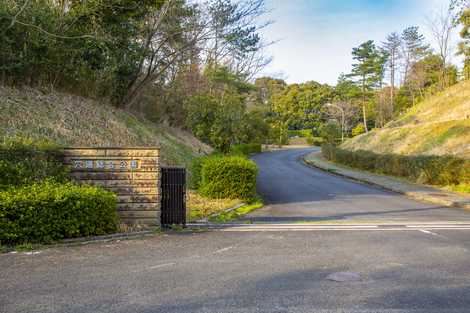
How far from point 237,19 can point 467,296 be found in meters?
21.0

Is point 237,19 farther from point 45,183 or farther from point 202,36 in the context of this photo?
point 45,183

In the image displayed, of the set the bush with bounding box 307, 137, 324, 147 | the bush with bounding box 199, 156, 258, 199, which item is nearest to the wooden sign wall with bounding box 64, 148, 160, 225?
the bush with bounding box 199, 156, 258, 199

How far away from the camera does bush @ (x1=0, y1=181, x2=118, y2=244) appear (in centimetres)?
660

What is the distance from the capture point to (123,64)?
21.1 meters

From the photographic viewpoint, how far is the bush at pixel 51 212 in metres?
6.60

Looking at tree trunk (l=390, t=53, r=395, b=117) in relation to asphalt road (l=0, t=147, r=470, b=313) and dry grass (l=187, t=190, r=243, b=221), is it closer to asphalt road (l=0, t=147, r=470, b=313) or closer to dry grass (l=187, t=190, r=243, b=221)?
dry grass (l=187, t=190, r=243, b=221)

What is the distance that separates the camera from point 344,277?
17.3ft

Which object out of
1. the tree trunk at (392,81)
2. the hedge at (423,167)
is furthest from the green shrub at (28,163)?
the tree trunk at (392,81)

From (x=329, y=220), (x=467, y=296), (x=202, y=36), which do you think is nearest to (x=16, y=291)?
(x=467, y=296)

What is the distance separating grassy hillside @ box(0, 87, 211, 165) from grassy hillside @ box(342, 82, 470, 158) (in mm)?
17602

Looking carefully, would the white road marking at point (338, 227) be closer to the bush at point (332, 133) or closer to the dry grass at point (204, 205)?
the dry grass at point (204, 205)

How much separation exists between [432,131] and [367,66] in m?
33.8

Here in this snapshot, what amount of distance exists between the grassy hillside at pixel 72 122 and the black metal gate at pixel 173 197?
19.0ft

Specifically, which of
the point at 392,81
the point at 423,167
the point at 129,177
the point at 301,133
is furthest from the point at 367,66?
the point at 129,177
